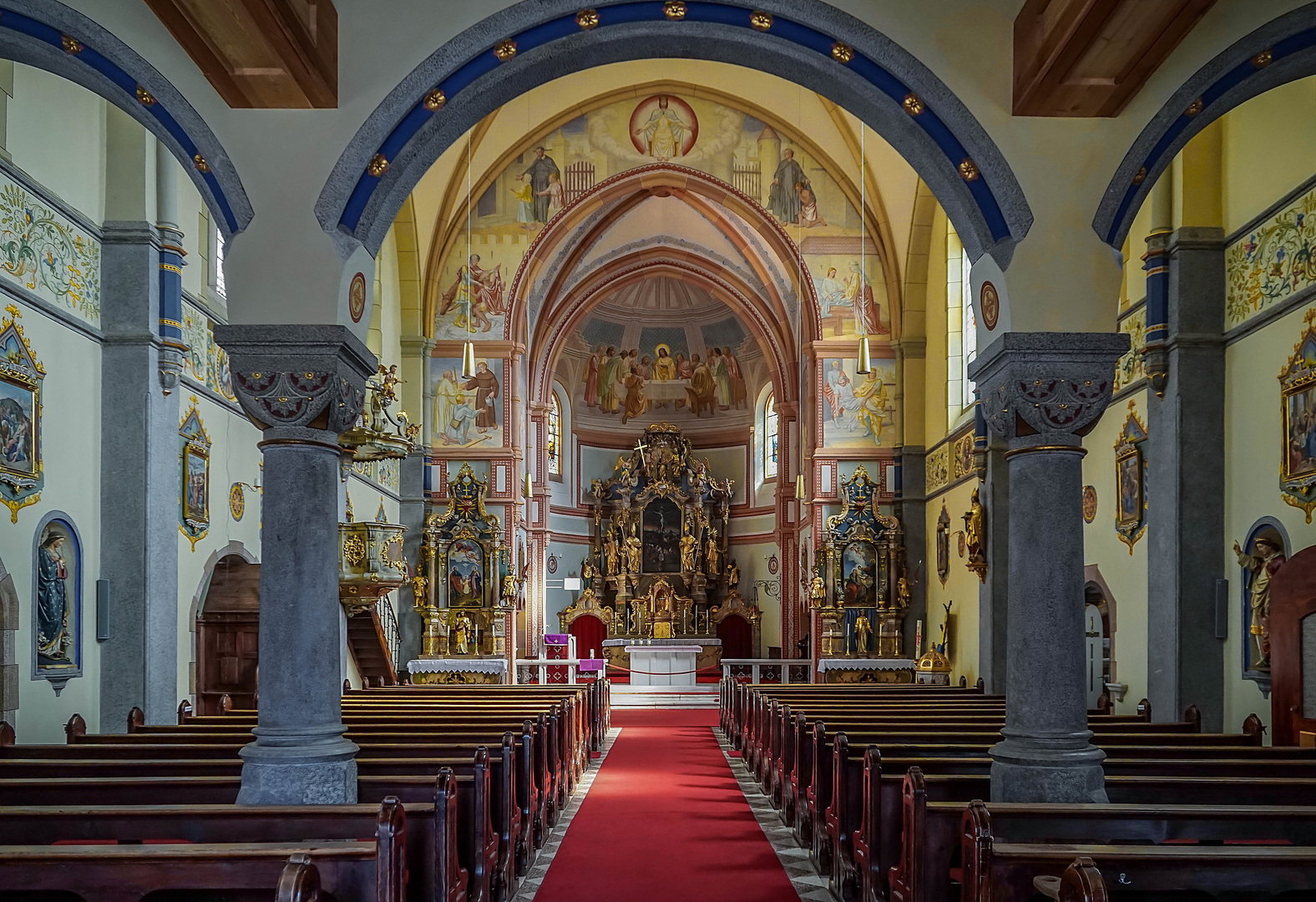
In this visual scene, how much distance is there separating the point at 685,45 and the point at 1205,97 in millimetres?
A: 3167

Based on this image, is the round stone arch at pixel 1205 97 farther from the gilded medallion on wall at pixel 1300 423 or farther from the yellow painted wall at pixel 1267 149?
the yellow painted wall at pixel 1267 149

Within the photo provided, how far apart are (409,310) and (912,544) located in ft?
33.8

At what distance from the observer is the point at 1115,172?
23.1 ft

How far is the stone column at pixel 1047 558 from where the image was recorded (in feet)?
21.6

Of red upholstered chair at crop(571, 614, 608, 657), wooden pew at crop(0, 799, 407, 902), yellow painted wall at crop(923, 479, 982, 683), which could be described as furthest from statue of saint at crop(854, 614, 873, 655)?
wooden pew at crop(0, 799, 407, 902)

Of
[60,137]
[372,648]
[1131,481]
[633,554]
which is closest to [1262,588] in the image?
[1131,481]

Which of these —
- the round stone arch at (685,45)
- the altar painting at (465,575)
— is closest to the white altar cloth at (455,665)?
the altar painting at (465,575)

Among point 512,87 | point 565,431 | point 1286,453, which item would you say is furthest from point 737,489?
point 512,87

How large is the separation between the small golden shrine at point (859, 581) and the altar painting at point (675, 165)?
3461 millimetres

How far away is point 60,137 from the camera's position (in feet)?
35.3

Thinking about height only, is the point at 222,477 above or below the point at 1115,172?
below

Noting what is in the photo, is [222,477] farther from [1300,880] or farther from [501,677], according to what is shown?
[1300,880]

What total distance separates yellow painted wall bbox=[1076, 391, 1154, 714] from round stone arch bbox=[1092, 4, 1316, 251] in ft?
18.7

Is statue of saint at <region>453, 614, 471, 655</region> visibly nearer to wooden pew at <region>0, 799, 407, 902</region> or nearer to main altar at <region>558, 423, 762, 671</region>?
main altar at <region>558, 423, 762, 671</region>
